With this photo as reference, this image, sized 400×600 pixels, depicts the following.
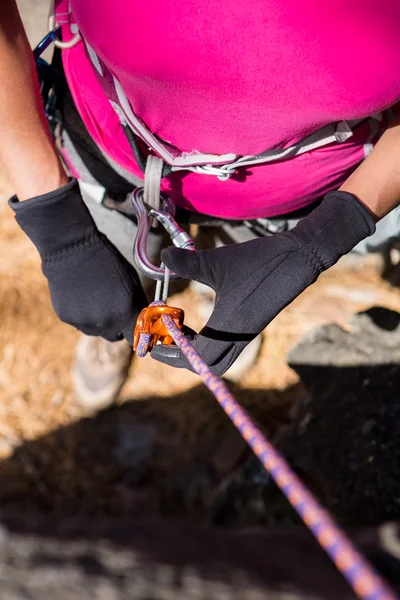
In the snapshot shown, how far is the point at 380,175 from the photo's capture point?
76 centimetres

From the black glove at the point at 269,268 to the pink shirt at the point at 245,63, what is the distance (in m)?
0.13

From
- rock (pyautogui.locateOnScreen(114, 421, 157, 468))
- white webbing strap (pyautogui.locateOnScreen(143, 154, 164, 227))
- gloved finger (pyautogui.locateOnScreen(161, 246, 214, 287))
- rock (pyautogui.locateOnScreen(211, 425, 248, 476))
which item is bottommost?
rock (pyautogui.locateOnScreen(211, 425, 248, 476))

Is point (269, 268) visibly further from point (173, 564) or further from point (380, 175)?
point (173, 564)

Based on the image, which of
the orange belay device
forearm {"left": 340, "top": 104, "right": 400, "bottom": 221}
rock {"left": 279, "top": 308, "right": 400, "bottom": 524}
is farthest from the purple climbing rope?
rock {"left": 279, "top": 308, "right": 400, "bottom": 524}

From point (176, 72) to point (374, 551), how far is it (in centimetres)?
72

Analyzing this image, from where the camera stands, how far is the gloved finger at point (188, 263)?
2.23 ft

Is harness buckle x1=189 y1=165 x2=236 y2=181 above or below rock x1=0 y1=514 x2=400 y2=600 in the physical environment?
above

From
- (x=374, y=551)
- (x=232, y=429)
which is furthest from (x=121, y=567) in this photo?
(x=232, y=429)

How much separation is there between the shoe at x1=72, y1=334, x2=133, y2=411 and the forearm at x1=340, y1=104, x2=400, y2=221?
92cm

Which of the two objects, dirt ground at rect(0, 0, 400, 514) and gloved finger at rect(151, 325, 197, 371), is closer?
gloved finger at rect(151, 325, 197, 371)

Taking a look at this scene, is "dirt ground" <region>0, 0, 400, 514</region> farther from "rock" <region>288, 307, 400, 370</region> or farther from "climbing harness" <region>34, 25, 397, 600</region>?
"climbing harness" <region>34, 25, 397, 600</region>

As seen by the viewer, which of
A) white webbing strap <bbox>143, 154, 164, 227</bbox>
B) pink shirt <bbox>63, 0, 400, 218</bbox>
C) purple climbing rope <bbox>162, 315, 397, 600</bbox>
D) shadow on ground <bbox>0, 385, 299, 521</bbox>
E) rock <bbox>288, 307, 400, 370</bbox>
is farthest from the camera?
shadow on ground <bbox>0, 385, 299, 521</bbox>

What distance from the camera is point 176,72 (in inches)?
23.4

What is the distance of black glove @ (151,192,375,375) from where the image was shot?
74cm
